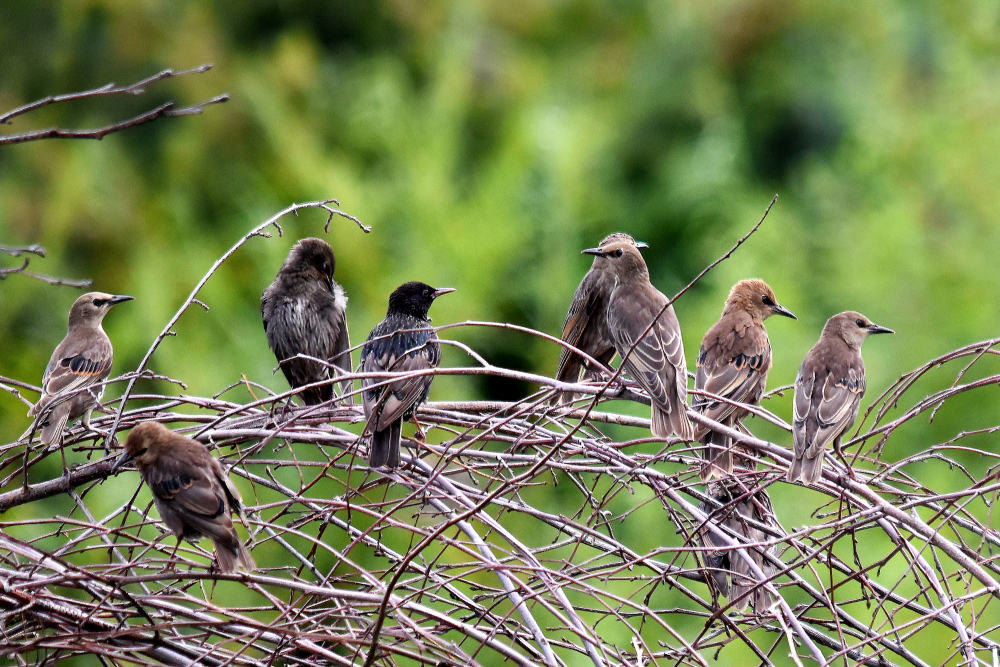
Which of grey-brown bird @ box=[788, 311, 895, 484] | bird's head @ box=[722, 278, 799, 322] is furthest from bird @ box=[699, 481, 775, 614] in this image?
bird's head @ box=[722, 278, 799, 322]

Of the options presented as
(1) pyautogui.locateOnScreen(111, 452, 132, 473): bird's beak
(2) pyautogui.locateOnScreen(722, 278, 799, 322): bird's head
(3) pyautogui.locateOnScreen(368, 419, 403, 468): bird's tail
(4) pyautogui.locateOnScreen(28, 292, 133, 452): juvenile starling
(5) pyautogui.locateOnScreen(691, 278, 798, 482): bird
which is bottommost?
(1) pyautogui.locateOnScreen(111, 452, 132, 473): bird's beak

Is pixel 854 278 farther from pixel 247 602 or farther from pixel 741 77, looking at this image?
pixel 247 602

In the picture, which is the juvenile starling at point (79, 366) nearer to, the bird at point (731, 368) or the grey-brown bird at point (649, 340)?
the grey-brown bird at point (649, 340)

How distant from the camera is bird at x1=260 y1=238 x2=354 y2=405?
473 centimetres

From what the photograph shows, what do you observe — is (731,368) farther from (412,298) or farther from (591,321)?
(412,298)

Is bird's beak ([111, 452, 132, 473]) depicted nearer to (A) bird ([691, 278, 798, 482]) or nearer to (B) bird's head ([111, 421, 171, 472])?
(B) bird's head ([111, 421, 171, 472])

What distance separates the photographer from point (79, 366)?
378 cm

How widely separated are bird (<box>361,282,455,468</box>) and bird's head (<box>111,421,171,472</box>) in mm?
610

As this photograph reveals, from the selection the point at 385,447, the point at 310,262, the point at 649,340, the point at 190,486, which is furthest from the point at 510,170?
the point at 190,486

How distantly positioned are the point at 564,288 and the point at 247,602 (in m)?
3.40

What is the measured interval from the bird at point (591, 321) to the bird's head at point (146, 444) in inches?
84.0

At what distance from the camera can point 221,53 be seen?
1198 centimetres

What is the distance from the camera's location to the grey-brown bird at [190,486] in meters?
2.88

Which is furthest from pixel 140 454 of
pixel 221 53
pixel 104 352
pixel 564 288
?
pixel 221 53
